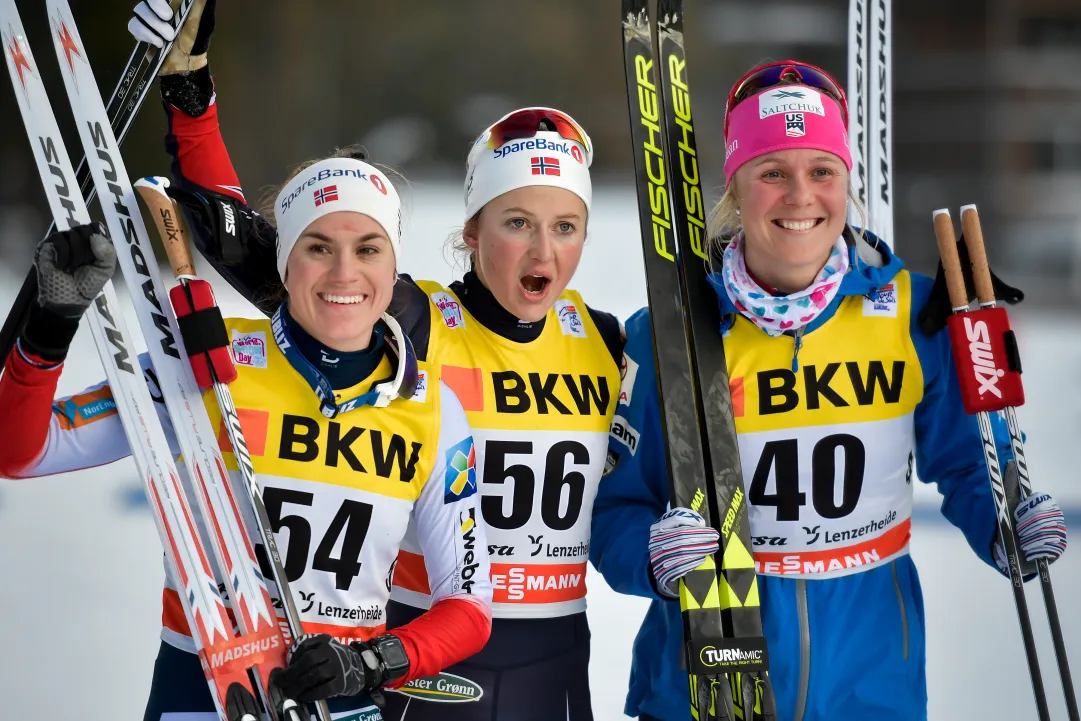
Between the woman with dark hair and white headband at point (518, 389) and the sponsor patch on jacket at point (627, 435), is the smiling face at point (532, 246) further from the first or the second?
the sponsor patch on jacket at point (627, 435)

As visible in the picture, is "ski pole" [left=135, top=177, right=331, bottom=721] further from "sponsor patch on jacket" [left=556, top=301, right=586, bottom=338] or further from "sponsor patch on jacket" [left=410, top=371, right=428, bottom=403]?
"sponsor patch on jacket" [left=556, top=301, right=586, bottom=338]

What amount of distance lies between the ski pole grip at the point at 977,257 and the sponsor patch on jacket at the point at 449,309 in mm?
914

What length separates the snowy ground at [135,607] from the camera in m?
2.96

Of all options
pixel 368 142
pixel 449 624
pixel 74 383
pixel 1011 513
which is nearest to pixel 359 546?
pixel 449 624

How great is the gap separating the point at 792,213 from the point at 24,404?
1.21 m

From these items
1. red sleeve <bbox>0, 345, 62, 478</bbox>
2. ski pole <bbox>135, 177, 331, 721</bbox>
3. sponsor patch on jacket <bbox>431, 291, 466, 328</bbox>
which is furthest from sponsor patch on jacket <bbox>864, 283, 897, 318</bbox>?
red sleeve <bbox>0, 345, 62, 478</bbox>

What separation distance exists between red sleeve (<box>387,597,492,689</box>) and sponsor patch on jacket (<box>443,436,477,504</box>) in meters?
0.17

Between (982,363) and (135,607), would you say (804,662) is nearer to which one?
(982,363)

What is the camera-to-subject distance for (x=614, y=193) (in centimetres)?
1085

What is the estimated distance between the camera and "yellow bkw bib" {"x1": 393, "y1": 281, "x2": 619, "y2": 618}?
1891 millimetres

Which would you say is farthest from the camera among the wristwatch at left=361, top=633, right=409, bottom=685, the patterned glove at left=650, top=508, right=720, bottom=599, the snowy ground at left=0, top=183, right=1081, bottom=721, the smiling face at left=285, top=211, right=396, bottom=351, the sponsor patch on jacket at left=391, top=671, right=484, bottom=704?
the snowy ground at left=0, top=183, right=1081, bottom=721

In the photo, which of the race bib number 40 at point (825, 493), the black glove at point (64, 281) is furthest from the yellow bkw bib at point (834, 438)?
the black glove at point (64, 281)

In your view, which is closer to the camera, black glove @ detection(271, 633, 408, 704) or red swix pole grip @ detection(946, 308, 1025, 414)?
black glove @ detection(271, 633, 408, 704)

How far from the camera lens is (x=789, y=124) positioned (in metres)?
1.83
